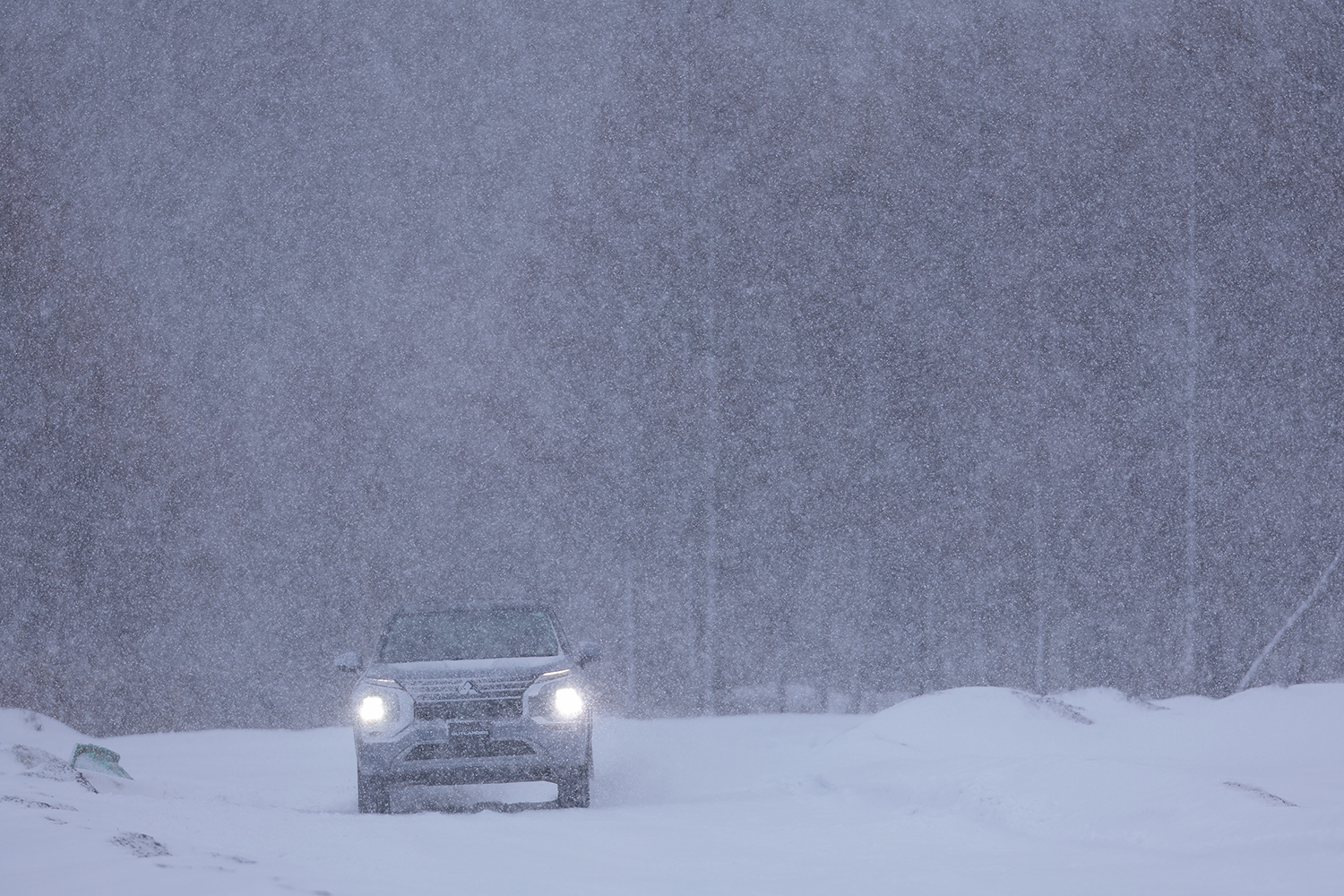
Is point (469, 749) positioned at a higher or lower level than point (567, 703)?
lower

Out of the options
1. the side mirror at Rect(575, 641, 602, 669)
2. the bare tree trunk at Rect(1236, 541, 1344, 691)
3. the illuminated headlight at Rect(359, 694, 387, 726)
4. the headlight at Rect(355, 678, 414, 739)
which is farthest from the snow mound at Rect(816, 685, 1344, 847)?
the illuminated headlight at Rect(359, 694, 387, 726)

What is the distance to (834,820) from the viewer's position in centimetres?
733

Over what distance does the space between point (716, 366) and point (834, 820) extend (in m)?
8.65

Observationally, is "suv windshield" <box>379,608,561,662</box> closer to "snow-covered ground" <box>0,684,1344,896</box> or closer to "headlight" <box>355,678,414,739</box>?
"headlight" <box>355,678,414,739</box>

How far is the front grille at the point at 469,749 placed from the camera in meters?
7.96

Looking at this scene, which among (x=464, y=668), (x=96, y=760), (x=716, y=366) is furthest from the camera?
(x=716, y=366)

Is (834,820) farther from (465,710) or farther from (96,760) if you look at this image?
(96,760)

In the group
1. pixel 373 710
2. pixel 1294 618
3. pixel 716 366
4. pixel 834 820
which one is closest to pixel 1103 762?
pixel 834 820

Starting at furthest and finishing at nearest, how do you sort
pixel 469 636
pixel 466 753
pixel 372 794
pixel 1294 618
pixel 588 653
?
1. pixel 1294 618
2. pixel 469 636
3. pixel 588 653
4. pixel 372 794
5. pixel 466 753

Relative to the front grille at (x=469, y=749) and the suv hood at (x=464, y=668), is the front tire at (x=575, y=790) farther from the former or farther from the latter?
the suv hood at (x=464, y=668)

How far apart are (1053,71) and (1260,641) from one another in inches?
312

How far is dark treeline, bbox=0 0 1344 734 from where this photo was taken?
15.0 metres

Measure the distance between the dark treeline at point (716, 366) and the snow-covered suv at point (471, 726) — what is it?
7036 millimetres

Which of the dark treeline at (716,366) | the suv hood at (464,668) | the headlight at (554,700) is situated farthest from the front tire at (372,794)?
the dark treeline at (716,366)
